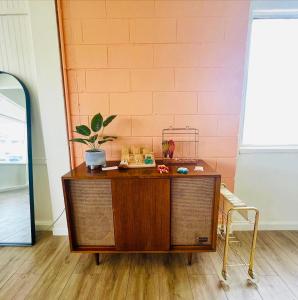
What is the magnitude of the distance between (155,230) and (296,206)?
1543mm

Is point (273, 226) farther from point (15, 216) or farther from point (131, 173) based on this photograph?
point (15, 216)

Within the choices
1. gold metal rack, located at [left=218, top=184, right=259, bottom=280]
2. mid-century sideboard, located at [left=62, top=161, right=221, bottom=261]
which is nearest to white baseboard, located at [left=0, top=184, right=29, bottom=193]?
mid-century sideboard, located at [left=62, top=161, right=221, bottom=261]

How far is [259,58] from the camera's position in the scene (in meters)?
1.65

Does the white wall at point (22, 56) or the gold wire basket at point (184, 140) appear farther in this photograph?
the gold wire basket at point (184, 140)

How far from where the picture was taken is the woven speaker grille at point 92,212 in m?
1.28

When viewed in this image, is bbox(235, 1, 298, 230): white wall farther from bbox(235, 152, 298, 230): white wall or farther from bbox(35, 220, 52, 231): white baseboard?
bbox(35, 220, 52, 231): white baseboard

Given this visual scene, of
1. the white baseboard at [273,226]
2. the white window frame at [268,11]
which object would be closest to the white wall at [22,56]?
the white window frame at [268,11]

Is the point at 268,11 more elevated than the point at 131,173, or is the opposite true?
the point at 268,11

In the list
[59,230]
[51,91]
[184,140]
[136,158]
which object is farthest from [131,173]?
[59,230]

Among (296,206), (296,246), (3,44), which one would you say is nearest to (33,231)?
(3,44)

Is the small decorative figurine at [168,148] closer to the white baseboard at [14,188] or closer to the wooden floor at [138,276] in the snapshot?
the wooden floor at [138,276]

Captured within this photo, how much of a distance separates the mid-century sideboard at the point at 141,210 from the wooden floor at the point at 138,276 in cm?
21

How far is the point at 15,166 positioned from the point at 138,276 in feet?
4.86

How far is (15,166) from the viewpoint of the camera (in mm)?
1739
